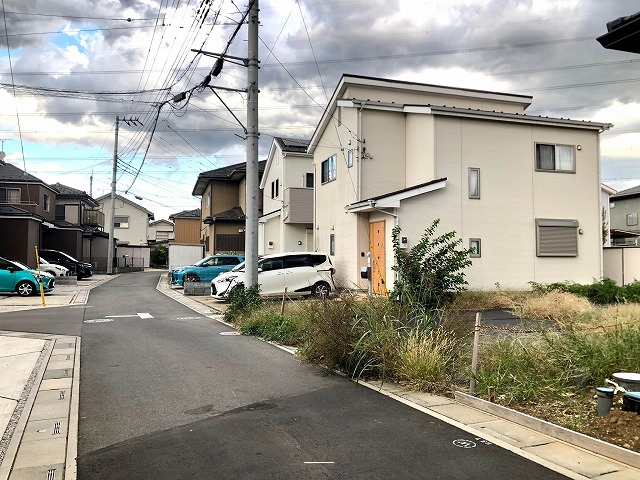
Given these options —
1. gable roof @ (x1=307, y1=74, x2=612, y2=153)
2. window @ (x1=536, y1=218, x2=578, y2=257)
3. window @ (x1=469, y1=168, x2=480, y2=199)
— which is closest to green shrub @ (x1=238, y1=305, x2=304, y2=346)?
window @ (x1=469, y1=168, x2=480, y2=199)

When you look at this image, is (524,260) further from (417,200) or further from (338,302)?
(338,302)

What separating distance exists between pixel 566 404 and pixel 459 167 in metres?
13.7

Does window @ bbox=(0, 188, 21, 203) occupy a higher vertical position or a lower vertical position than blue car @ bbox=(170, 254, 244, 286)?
higher

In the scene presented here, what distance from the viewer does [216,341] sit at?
1134cm

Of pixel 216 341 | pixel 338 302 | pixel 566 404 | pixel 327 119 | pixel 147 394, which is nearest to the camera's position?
pixel 566 404

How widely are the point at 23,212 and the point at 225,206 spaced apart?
46.7 ft

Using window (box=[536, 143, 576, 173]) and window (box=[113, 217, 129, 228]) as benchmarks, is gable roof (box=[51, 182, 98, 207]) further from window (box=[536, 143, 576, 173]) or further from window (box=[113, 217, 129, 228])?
window (box=[536, 143, 576, 173])

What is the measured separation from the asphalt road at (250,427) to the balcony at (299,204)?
1722 cm

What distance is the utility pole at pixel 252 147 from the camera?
15047mm

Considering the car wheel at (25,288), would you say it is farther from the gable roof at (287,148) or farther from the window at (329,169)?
the gable roof at (287,148)

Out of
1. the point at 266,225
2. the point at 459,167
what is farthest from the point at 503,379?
the point at 266,225

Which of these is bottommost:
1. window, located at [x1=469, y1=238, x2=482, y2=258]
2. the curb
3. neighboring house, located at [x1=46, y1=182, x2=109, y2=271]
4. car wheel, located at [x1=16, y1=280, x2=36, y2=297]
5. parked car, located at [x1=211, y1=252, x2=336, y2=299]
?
the curb

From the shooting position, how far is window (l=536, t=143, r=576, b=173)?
65.2 ft

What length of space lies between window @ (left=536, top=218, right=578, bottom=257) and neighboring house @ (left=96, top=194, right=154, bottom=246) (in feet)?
200
